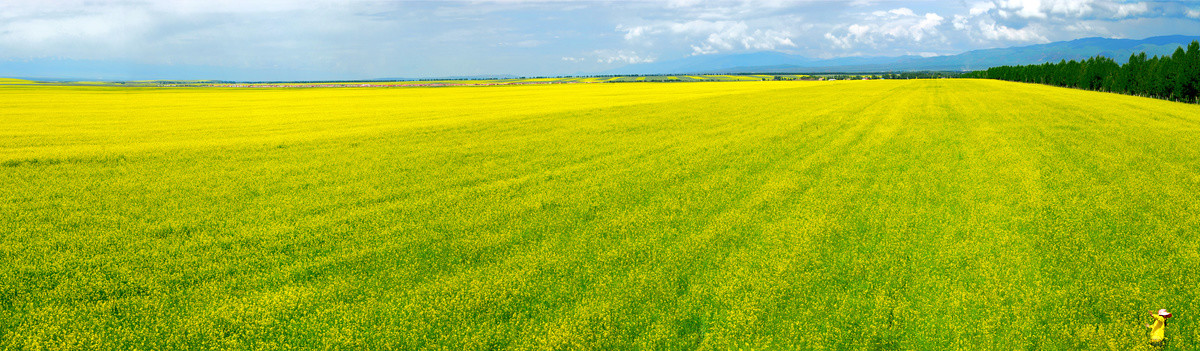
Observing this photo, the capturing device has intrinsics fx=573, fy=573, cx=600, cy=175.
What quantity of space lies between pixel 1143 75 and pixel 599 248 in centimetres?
8065

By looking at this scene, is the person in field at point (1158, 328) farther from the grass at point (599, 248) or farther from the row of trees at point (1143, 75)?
the row of trees at point (1143, 75)

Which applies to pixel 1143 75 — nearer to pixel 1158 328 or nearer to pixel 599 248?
pixel 1158 328

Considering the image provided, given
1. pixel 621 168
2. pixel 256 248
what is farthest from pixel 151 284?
pixel 621 168

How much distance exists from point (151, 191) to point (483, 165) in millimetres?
7017

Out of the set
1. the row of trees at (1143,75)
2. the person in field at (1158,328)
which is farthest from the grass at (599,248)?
the row of trees at (1143,75)

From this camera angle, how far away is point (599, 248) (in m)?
8.16

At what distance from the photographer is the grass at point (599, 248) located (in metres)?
5.79

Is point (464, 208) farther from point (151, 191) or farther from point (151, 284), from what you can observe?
point (151, 191)

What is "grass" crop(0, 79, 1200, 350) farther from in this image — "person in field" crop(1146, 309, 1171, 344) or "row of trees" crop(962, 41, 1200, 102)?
"row of trees" crop(962, 41, 1200, 102)

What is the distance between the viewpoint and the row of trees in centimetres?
5050

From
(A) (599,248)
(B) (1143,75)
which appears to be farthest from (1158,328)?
(B) (1143,75)

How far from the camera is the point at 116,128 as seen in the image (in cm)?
2478

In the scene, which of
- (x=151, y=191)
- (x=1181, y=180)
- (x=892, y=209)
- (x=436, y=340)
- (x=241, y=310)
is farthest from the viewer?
(x=1181, y=180)

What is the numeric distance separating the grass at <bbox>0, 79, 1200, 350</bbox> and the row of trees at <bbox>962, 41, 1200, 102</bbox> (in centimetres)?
4794
